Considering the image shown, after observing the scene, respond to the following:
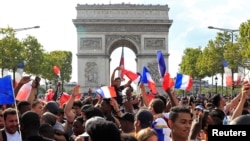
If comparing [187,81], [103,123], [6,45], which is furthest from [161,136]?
[6,45]

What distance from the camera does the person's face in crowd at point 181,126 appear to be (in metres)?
7.16

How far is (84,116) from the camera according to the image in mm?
9086

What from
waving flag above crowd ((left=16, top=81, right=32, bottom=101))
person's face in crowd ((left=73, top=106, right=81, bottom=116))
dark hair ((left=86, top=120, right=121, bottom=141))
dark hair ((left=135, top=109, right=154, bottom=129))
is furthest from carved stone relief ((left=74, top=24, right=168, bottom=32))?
dark hair ((left=86, top=120, right=121, bottom=141))

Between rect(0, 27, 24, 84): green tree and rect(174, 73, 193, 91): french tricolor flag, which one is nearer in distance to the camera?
rect(174, 73, 193, 91): french tricolor flag

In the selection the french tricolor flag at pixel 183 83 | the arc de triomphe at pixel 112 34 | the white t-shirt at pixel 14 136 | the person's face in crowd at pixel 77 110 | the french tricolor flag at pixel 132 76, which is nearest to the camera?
the white t-shirt at pixel 14 136

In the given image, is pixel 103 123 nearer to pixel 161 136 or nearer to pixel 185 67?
pixel 161 136

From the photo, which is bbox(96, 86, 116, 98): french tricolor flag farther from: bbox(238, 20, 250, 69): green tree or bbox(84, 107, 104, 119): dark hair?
bbox(238, 20, 250, 69): green tree

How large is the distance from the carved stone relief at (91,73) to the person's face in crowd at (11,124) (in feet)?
220

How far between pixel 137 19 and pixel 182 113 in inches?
2721

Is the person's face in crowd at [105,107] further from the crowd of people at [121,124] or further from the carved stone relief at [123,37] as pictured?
the carved stone relief at [123,37]

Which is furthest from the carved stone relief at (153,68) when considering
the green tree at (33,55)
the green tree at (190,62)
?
the green tree at (190,62)

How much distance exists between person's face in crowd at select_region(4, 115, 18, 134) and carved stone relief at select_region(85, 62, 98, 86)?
2644 inches

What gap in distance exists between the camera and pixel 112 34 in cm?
7675

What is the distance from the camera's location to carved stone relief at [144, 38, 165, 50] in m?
76.2
